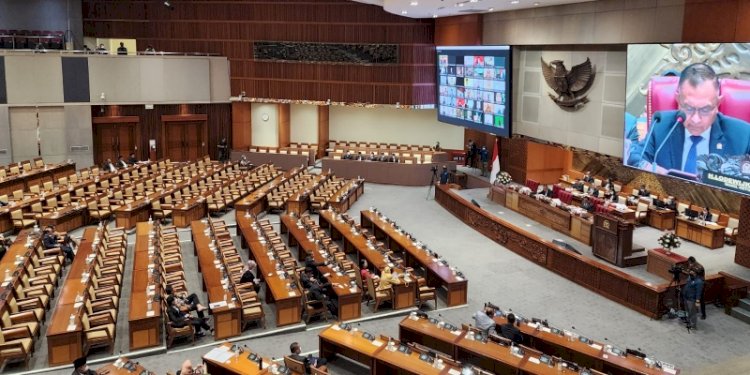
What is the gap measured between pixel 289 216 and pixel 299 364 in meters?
8.05

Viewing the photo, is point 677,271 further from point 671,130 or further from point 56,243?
point 56,243

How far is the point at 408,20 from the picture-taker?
23594mm

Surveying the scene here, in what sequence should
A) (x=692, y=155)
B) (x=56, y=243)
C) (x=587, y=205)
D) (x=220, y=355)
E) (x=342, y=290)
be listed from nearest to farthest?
(x=220, y=355) → (x=342, y=290) → (x=692, y=155) → (x=56, y=243) → (x=587, y=205)

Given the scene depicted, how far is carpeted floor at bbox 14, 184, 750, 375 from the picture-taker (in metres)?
9.58

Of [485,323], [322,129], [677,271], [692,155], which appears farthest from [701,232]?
[322,129]

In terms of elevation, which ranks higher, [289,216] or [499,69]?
[499,69]

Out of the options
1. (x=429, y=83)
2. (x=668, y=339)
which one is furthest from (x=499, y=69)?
(x=668, y=339)

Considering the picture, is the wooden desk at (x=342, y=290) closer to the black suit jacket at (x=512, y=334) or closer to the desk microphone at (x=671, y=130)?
the black suit jacket at (x=512, y=334)

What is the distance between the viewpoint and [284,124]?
26.8m

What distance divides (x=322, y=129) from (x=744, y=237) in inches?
690

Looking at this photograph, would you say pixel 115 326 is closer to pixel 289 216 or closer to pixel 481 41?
pixel 289 216

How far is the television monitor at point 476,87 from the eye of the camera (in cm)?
1786

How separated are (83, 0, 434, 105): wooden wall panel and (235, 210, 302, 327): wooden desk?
38.1 ft

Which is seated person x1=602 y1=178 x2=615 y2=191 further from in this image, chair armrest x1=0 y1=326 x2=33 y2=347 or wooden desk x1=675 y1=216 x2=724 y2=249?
chair armrest x1=0 y1=326 x2=33 y2=347
